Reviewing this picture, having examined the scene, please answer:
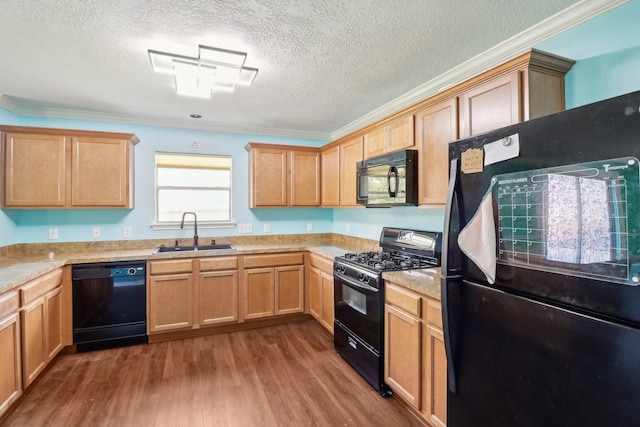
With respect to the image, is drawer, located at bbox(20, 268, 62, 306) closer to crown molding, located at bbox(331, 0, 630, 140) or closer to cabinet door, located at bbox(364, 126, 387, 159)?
cabinet door, located at bbox(364, 126, 387, 159)

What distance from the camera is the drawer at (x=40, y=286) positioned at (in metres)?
2.35

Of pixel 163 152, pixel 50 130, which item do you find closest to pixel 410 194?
pixel 163 152

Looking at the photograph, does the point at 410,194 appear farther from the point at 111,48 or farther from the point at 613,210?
the point at 111,48

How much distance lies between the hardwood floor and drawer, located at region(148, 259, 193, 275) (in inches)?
30.4

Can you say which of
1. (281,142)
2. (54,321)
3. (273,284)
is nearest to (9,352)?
(54,321)

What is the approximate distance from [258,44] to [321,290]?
8.18ft

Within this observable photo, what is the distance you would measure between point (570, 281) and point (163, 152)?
408 cm

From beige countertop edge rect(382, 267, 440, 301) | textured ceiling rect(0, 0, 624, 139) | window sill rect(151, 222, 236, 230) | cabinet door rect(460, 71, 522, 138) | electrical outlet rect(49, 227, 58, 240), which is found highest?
textured ceiling rect(0, 0, 624, 139)

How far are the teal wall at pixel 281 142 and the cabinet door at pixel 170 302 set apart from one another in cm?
75

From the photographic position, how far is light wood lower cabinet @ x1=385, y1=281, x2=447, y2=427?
1.85m

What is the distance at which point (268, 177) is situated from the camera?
13.3 feet

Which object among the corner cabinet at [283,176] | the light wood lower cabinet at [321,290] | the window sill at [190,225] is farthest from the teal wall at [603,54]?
the window sill at [190,225]

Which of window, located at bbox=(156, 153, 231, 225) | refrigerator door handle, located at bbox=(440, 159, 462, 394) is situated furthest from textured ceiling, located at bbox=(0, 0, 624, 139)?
refrigerator door handle, located at bbox=(440, 159, 462, 394)

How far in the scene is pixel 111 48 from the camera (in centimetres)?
218
